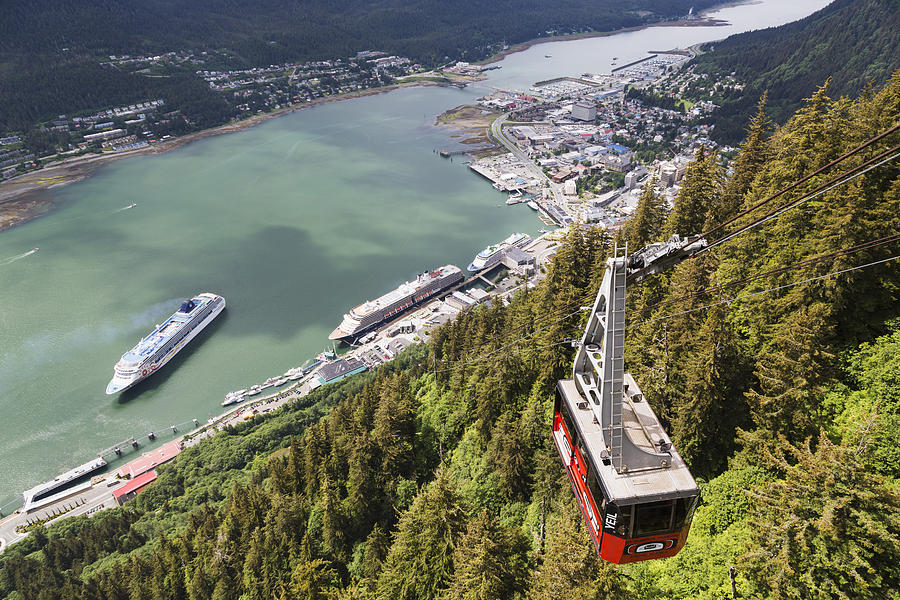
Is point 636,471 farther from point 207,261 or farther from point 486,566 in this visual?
point 207,261

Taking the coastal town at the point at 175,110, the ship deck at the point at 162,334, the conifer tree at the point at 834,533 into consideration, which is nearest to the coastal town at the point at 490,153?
the coastal town at the point at 175,110

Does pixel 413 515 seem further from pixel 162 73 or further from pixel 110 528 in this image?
pixel 162 73

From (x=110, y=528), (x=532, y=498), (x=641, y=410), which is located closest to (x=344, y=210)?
(x=110, y=528)

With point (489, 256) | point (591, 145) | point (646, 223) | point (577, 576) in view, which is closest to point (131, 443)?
point (489, 256)

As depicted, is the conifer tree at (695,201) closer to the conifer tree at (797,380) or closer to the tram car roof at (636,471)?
the conifer tree at (797,380)

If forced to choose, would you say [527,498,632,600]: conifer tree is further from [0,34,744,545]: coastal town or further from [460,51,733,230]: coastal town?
[460,51,733,230]: coastal town
